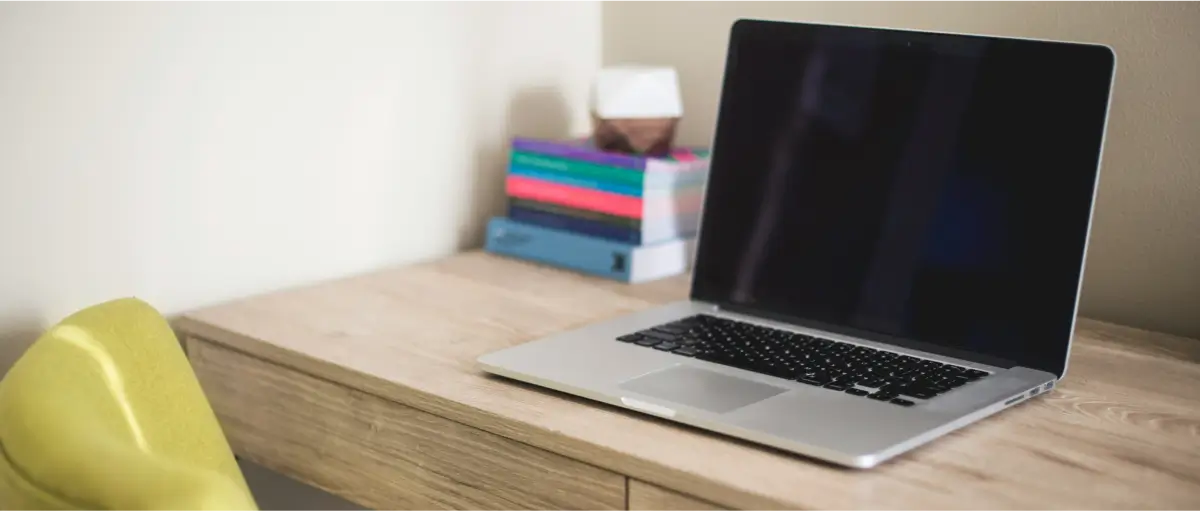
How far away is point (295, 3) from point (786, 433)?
728 millimetres

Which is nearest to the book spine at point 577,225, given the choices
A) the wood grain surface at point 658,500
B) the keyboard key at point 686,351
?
the keyboard key at point 686,351

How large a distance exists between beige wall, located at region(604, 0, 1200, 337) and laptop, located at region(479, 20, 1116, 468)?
201 mm

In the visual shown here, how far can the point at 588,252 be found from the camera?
134cm

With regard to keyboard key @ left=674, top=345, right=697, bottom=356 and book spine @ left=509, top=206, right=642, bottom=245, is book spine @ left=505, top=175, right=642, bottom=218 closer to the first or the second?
book spine @ left=509, top=206, right=642, bottom=245

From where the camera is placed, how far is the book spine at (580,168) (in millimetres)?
1329

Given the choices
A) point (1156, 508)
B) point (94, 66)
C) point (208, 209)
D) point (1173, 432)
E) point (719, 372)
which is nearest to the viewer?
point (1156, 508)

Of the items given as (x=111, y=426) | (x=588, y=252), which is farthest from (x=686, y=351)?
(x=111, y=426)

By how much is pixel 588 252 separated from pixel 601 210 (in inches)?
2.1

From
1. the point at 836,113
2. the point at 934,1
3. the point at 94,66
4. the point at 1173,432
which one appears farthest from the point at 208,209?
the point at 1173,432

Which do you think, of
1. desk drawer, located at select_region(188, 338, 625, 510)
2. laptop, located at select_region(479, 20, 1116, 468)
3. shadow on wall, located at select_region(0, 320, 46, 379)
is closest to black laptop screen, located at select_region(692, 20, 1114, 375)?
laptop, located at select_region(479, 20, 1116, 468)

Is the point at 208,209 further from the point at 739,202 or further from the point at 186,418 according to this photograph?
the point at 739,202

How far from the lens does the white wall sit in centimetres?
110

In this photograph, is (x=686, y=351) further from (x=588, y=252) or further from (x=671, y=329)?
(x=588, y=252)

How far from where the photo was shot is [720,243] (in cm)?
120
